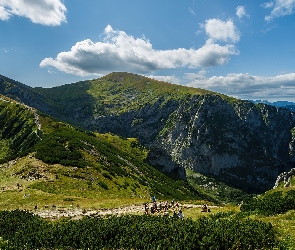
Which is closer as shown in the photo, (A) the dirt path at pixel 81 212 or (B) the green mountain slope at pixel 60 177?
(A) the dirt path at pixel 81 212

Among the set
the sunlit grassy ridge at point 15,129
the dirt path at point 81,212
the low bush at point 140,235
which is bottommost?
the dirt path at point 81,212

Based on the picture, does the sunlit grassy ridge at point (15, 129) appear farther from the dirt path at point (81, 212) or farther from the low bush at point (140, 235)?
the low bush at point (140, 235)

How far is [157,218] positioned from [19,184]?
38277mm

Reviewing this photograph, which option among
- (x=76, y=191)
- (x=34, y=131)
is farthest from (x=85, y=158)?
(x=34, y=131)

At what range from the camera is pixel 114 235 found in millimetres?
26375

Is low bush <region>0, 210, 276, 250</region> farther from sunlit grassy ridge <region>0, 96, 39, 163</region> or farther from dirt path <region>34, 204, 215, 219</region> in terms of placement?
sunlit grassy ridge <region>0, 96, 39, 163</region>

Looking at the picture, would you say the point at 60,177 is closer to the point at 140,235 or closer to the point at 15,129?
the point at 140,235

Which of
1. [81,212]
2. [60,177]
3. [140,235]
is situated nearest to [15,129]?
[60,177]

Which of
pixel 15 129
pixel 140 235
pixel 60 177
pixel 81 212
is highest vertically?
pixel 15 129

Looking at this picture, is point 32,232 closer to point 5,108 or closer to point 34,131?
point 34,131

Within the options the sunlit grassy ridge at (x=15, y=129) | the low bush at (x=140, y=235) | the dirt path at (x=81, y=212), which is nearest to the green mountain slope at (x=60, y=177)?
the sunlit grassy ridge at (x=15, y=129)

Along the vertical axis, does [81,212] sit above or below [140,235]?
below

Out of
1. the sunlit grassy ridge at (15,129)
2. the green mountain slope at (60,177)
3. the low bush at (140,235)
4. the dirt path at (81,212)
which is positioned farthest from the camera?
the sunlit grassy ridge at (15,129)

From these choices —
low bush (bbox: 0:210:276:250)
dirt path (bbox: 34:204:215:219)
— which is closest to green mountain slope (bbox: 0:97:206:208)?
dirt path (bbox: 34:204:215:219)
